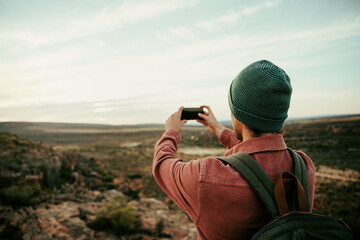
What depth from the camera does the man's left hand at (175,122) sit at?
1.40m

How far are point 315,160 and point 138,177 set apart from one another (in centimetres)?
1496

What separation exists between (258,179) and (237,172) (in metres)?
0.10

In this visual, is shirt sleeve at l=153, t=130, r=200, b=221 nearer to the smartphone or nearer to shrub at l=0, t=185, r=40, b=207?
the smartphone

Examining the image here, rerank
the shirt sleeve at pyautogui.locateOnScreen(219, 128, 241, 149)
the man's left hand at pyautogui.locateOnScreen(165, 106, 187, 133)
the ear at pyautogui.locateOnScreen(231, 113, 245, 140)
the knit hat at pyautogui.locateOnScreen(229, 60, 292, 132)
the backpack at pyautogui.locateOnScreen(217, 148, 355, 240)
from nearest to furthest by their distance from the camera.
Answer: the backpack at pyautogui.locateOnScreen(217, 148, 355, 240)
the knit hat at pyautogui.locateOnScreen(229, 60, 292, 132)
the ear at pyautogui.locateOnScreen(231, 113, 245, 140)
the man's left hand at pyautogui.locateOnScreen(165, 106, 187, 133)
the shirt sleeve at pyautogui.locateOnScreen(219, 128, 241, 149)

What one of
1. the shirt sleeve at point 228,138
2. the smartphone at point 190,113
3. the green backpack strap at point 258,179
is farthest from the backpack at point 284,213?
the shirt sleeve at point 228,138

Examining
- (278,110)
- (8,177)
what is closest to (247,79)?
Answer: (278,110)

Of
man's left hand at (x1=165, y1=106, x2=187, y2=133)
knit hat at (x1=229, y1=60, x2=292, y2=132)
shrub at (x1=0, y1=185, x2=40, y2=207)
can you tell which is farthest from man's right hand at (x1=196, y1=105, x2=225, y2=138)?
shrub at (x1=0, y1=185, x2=40, y2=207)

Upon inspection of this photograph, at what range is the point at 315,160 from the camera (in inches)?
685

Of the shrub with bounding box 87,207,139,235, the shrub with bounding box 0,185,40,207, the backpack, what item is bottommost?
the shrub with bounding box 87,207,139,235

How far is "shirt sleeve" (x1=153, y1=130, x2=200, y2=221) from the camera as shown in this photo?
99 cm

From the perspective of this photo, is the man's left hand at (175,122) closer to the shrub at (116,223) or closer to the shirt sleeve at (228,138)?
the shirt sleeve at (228,138)

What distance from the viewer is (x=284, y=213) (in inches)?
37.0

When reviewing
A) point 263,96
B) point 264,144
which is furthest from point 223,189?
point 263,96

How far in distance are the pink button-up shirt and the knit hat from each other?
10 cm
